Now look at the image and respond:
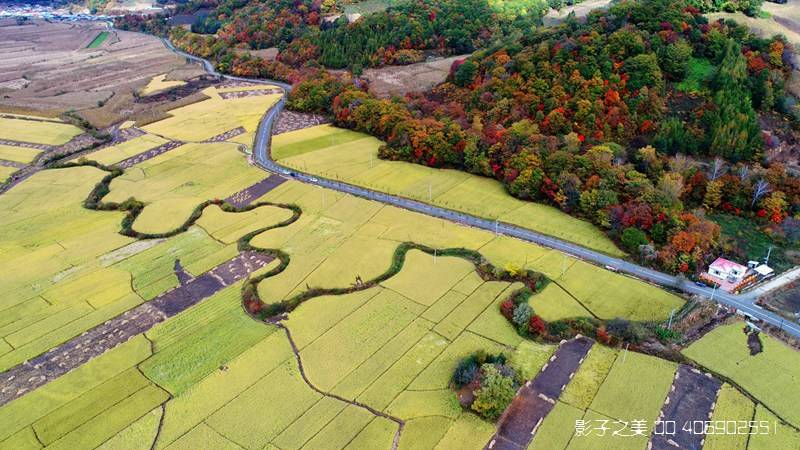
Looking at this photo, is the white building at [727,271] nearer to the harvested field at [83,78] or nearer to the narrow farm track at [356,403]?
the narrow farm track at [356,403]

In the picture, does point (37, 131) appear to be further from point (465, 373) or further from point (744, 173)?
point (744, 173)

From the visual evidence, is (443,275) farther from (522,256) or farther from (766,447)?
(766,447)

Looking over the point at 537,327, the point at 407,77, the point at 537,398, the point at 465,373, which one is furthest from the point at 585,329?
the point at 407,77

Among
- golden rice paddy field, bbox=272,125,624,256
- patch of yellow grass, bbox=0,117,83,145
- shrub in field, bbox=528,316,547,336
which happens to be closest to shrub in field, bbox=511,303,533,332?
shrub in field, bbox=528,316,547,336

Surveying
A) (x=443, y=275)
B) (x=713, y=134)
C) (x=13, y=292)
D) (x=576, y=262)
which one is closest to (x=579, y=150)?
(x=713, y=134)

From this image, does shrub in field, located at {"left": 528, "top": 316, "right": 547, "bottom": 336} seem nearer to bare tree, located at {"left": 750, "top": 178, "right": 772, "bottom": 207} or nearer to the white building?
the white building
